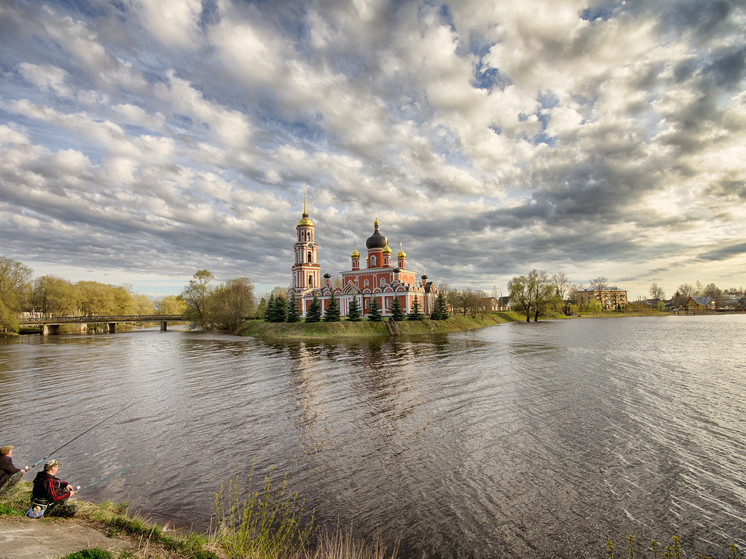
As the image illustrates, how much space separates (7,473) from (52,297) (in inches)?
3424

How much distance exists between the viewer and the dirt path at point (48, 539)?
17.7 feet

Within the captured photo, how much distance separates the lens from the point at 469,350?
35250 mm

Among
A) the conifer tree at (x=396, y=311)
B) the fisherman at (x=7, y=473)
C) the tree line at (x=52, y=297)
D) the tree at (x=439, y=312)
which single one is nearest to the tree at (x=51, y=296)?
the tree line at (x=52, y=297)

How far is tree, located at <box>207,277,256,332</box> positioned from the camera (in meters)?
65.3

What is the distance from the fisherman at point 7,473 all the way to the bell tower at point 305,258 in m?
62.7

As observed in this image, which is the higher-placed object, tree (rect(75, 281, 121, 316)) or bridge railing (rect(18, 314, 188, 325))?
tree (rect(75, 281, 121, 316))

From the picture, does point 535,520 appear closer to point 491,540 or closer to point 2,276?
point 491,540

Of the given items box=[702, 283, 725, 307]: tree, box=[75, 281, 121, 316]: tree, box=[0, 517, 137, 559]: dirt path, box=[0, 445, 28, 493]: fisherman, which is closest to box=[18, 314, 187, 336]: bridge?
box=[75, 281, 121, 316]: tree

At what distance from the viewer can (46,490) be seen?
7.00 metres

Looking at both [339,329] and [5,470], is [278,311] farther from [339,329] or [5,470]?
[5,470]

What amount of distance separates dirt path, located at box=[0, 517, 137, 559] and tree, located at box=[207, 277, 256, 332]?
2401 inches

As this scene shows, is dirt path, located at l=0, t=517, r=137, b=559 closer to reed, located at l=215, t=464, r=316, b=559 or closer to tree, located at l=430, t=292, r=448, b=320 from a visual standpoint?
reed, located at l=215, t=464, r=316, b=559

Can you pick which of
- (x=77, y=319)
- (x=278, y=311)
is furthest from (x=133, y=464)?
(x=77, y=319)

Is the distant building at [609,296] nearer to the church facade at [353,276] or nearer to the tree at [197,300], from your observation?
the church facade at [353,276]
